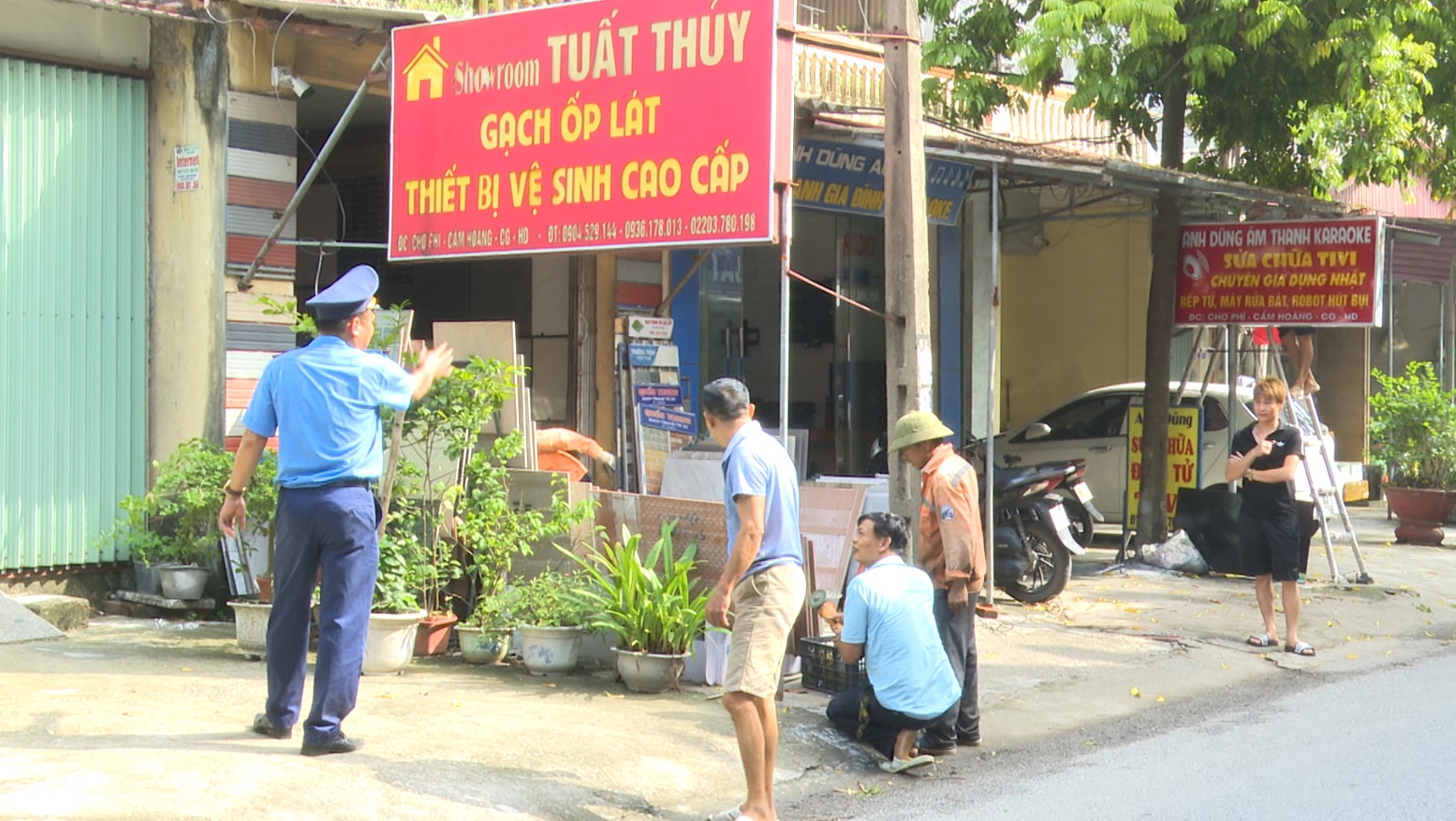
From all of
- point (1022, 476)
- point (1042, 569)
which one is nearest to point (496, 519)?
point (1022, 476)

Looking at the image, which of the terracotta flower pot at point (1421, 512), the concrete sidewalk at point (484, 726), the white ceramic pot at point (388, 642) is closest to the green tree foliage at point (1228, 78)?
the terracotta flower pot at point (1421, 512)

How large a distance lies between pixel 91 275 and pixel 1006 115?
10371mm

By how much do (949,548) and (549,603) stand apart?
2.23 meters

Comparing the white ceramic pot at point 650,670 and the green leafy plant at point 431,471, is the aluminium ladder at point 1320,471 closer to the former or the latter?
the white ceramic pot at point 650,670

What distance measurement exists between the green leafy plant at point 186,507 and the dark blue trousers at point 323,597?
7.59ft

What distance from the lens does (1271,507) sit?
9.65m

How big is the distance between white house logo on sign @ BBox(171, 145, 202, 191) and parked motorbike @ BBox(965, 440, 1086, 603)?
5571mm

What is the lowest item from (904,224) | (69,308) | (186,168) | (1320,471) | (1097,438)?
(1320,471)

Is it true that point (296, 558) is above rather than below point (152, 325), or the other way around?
below

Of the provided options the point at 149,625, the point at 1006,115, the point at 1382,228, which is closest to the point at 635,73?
the point at 149,625

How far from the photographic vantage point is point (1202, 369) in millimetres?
18219

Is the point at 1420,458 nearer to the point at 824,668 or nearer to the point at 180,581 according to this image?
the point at 824,668

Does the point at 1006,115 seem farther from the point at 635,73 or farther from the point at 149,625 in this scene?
the point at 149,625

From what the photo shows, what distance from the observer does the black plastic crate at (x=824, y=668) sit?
7.59m
